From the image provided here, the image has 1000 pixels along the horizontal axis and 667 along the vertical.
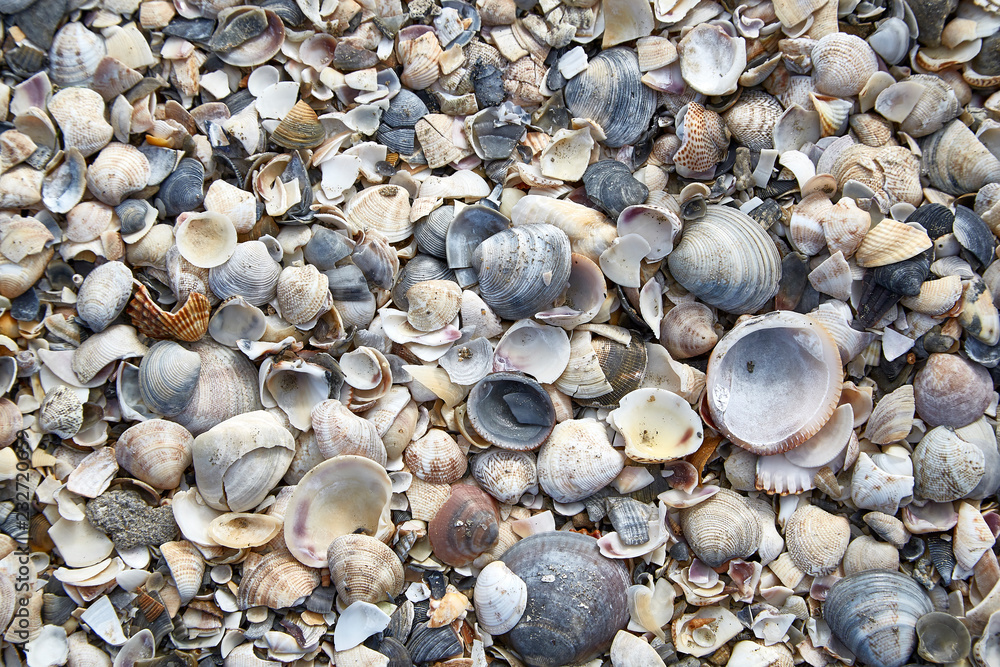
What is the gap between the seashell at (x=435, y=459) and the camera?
7.61 feet

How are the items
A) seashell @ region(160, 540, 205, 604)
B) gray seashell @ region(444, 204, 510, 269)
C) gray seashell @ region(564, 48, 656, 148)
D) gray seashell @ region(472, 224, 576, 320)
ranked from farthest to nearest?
1. gray seashell @ region(564, 48, 656, 148)
2. gray seashell @ region(444, 204, 510, 269)
3. gray seashell @ region(472, 224, 576, 320)
4. seashell @ region(160, 540, 205, 604)

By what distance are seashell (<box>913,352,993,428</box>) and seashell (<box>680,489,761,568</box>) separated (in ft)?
2.49

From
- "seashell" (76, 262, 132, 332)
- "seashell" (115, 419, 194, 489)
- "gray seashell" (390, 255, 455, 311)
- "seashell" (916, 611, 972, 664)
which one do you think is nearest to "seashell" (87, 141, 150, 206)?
"seashell" (76, 262, 132, 332)

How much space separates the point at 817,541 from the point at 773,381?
1.93 ft

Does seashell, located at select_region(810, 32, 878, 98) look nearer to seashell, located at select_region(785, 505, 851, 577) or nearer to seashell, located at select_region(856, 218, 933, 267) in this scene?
seashell, located at select_region(856, 218, 933, 267)

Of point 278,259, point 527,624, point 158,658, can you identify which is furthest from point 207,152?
point 527,624

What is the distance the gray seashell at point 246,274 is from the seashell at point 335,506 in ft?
2.20

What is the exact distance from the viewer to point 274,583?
84.4 inches

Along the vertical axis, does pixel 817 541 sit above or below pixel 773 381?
below

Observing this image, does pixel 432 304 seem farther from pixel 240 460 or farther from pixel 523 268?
pixel 240 460

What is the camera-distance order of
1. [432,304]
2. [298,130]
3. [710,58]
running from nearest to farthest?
[432,304]
[298,130]
[710,58]

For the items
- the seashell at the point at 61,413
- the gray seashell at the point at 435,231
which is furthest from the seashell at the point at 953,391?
the seashell at the point at 61,413

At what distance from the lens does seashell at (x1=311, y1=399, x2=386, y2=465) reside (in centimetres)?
221

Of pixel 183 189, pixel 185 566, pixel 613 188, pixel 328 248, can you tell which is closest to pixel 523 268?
pixel 613 188
